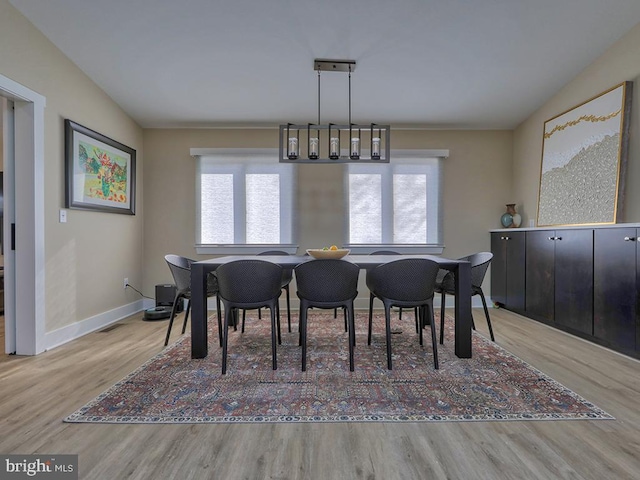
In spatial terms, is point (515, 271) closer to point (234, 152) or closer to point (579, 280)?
point (579, 280)

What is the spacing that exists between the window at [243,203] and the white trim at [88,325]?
1106 millimetres

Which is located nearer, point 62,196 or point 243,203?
point 62,196

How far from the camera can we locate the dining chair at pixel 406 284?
223 cm

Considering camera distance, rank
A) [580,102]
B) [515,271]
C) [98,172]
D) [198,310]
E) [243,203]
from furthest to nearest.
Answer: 1. [243,203]
2. [515,271]
3. [98,172]
4. [580,102]
5. [198,310]

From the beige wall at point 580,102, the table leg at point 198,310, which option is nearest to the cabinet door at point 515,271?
the beige wall at point 580,102

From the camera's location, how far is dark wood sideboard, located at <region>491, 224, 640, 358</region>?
2.47m

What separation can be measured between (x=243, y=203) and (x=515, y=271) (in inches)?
142

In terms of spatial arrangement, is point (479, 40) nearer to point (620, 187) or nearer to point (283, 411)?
point (620, 187)

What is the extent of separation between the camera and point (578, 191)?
320cm

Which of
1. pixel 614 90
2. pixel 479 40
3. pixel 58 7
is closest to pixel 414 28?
pixel 479 40

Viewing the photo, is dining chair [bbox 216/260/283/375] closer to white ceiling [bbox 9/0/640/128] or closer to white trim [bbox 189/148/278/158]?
white ceiling [bbox 9/0/640/128]

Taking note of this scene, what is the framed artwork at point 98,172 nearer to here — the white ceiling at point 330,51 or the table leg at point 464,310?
the white ceiling at point 330,51

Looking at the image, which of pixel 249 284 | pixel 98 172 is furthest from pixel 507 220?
pixel 98 172

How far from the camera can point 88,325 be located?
125 inches
